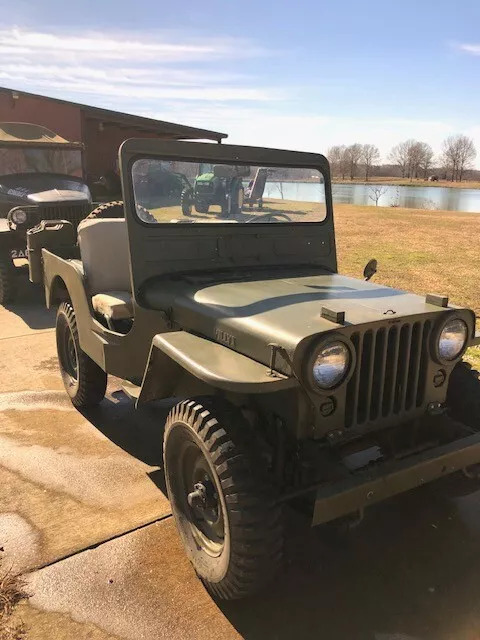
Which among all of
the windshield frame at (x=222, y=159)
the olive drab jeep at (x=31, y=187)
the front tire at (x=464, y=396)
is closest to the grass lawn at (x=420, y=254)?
the front tire at (x=464, y=396)

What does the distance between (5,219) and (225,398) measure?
7.25 meters

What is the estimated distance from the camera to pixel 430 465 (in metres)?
2.33

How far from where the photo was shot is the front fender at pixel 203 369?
2.06 meters

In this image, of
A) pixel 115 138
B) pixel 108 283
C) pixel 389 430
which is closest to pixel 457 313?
pixel 389 430

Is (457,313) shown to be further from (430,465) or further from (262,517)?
(262,517)

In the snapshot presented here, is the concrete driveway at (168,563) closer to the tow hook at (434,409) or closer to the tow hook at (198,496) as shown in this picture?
the tow hook at (198,496)

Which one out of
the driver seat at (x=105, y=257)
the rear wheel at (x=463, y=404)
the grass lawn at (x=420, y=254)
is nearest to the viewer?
the rear wheel at (x=463, y=404)

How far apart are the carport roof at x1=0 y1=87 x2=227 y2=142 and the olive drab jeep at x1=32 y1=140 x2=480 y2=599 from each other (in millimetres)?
15616

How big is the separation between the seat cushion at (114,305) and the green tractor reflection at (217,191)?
0.68m

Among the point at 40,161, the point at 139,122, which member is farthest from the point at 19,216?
the point at 139,122

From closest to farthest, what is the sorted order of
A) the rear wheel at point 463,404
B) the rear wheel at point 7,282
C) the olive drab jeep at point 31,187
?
the rear wheel at point 463,404, the rear wheel at point 7,282, the olive drab jeep at point 31,187

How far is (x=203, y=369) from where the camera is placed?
2.15m

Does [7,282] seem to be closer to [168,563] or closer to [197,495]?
[168,563]

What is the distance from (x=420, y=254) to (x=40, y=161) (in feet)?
23.8
